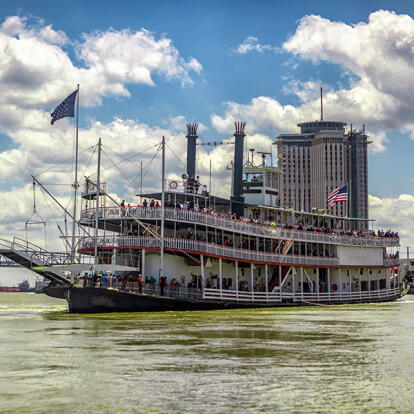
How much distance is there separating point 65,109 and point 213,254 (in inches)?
465

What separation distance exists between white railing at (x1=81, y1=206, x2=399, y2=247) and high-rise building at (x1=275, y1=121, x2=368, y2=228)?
395 feet

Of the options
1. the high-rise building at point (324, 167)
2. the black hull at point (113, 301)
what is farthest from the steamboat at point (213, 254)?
the high-rise building at point (324, 167)

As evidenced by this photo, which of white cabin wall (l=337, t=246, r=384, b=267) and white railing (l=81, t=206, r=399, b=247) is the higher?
white railing (l=81, t=206, r=399, b=247)

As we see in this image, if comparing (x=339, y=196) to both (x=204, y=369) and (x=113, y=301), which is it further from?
(x=204, y=369)

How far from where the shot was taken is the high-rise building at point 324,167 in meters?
172

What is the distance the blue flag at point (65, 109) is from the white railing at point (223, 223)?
5.57 meters

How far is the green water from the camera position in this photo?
1112 cm

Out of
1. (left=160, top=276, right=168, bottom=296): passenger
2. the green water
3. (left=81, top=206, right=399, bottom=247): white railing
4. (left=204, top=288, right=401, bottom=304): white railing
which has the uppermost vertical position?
(left=81, top=206, right=399, bottom=247): white railing

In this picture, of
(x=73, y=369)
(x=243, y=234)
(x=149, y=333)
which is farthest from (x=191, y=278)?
(x=73, y=369)

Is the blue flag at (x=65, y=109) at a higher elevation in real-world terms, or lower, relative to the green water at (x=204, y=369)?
higher

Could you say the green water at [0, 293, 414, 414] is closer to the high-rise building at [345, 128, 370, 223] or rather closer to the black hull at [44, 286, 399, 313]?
the black hull at [44, 286, 399, 313]

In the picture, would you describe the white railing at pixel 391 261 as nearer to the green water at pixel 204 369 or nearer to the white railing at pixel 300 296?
the white railing at pixel 300 296

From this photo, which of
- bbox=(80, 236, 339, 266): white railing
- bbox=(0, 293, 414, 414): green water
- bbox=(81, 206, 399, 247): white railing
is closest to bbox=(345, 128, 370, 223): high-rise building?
bbox=(81, 206, 399, 247): white railing

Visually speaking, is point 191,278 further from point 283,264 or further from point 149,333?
point 149,333
